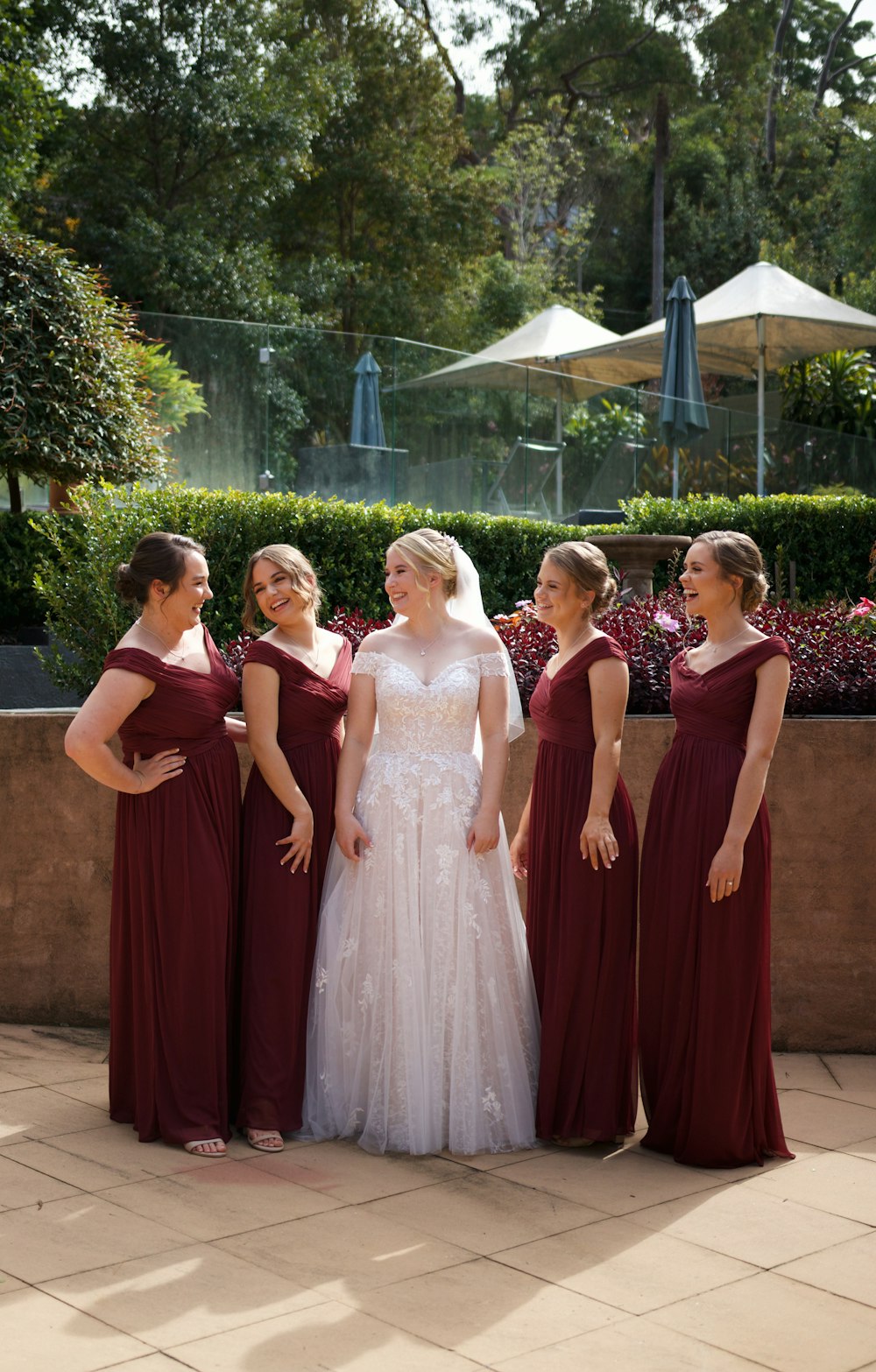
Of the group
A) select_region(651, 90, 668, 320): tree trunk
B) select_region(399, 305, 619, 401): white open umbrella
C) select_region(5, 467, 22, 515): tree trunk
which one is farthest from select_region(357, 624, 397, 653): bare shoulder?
select_region(651, 90, 668, 320): tree trunk

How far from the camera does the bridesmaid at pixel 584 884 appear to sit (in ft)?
14.4

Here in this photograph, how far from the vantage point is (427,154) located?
982 inches

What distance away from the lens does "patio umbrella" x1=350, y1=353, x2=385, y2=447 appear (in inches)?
480

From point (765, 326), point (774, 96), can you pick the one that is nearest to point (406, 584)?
point (765, 326)

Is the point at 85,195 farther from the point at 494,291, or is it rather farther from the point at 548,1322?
the point at 548,1322

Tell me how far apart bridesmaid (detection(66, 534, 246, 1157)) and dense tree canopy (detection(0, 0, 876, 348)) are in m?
13.3

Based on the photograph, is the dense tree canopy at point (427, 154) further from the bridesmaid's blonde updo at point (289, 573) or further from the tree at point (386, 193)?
the bridesmaid's blonde updo at point (289, 573)

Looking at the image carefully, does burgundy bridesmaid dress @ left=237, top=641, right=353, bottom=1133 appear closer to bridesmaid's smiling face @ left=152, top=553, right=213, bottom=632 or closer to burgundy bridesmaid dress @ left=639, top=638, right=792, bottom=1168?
bridesmaid's smiling face @ left=152, top=553, right=213, bottom=632

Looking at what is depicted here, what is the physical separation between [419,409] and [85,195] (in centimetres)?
1073

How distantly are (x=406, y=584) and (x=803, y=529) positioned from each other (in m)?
7.05

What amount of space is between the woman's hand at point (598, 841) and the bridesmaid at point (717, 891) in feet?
0.55

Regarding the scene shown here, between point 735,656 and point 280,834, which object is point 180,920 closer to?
point 280,834

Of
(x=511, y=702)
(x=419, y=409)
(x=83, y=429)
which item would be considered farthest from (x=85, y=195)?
(x=511, y=702)

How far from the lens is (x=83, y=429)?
31.8 feet
